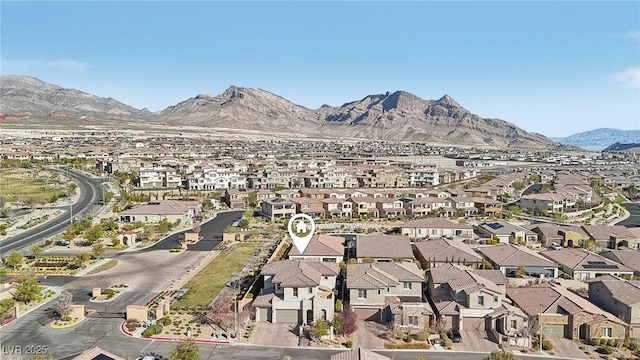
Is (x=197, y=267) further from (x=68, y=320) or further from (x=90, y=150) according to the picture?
(x=90, y=150)

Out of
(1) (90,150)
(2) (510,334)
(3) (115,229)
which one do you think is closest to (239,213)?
(3) (115,229)

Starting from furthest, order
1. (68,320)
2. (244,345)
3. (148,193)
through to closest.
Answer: (148,193) < (68,320) < (244,345)

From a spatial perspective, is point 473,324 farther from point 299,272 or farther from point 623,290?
point 299,272

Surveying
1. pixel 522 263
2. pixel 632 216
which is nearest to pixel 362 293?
pixel 522 263

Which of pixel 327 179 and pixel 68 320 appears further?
pixel 327 179

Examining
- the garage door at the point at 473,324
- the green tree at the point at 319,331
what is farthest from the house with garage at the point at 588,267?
the green tree at the point at 319,331

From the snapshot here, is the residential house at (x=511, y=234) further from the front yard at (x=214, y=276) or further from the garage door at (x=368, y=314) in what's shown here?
the front yard at (x=214, y=276)

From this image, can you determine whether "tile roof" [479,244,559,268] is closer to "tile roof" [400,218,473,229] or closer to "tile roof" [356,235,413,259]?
"tile roof" [356,235,413,259]

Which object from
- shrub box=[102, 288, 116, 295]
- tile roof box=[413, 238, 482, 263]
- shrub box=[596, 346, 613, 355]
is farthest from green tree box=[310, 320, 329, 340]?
shrub box=[102, 288, 116, 295]
